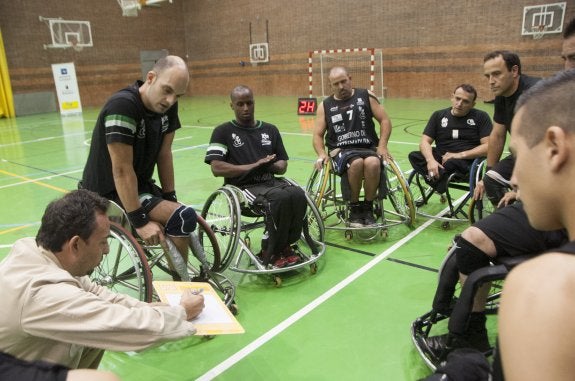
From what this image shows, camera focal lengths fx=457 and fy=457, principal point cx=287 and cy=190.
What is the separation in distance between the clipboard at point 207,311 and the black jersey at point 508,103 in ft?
7.37

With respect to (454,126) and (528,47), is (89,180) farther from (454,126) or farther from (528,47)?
(528,47)

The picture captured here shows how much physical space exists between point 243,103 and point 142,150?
3.36 feet

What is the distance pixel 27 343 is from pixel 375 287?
78.5 inches

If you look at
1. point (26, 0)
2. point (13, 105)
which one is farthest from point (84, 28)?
point (13, 105)

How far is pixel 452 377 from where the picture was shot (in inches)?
36.8

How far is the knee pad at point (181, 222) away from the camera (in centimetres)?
245

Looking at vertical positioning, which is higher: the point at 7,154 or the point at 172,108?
the point at 172,108

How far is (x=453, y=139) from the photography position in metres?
4.00

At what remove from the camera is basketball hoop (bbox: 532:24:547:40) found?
1013cm

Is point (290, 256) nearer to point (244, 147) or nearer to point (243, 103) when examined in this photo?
point (244, 147)

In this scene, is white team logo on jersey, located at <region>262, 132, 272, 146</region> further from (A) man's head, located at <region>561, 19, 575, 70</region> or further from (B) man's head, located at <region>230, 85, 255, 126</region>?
(A) man's head, located at <region>561, 19, 575, 70</region>

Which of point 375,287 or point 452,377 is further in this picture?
point 375,287

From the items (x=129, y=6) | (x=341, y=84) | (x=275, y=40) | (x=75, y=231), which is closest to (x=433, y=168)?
(x=341, y=84)

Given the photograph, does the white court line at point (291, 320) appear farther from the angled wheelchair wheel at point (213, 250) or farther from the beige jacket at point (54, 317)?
the beige jacket at point (54, 317)
